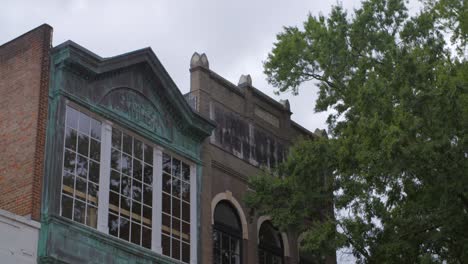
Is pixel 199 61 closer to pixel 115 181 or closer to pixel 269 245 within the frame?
pixel 269 245

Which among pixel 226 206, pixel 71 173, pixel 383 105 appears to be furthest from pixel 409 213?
pixel 71 173

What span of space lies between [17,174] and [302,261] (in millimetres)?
11163

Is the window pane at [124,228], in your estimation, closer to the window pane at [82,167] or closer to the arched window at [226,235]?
the window pane at [82,167]

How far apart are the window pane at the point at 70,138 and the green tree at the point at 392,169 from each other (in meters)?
5.47

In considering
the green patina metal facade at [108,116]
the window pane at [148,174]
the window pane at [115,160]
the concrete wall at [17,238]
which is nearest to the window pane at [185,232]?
the green patina metal facade at [108,116]

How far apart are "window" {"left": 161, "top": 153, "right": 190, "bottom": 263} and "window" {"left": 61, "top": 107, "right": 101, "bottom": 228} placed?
2.51 m

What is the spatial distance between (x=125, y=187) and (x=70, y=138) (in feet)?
6.20

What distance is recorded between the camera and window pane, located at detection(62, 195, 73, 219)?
18.7m

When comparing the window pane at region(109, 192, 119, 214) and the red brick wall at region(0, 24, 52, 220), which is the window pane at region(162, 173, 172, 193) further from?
the red brick wall at region(0, 24, 52, 220)

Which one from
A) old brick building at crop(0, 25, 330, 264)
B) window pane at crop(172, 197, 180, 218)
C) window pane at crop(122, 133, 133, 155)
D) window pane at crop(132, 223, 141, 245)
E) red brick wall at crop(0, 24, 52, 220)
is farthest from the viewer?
window pane at crop(172, 197, 180, 218)

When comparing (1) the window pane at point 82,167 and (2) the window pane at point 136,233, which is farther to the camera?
(2) the window pane at point 136,233

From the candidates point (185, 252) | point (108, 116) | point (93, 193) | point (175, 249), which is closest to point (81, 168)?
point (93, 193)

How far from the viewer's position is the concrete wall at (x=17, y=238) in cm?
1723

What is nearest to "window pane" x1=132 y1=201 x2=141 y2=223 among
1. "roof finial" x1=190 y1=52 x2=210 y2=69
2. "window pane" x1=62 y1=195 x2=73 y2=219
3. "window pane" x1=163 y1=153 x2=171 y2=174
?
"window pane" x1=163 y1=153 x2=171 y2=174
